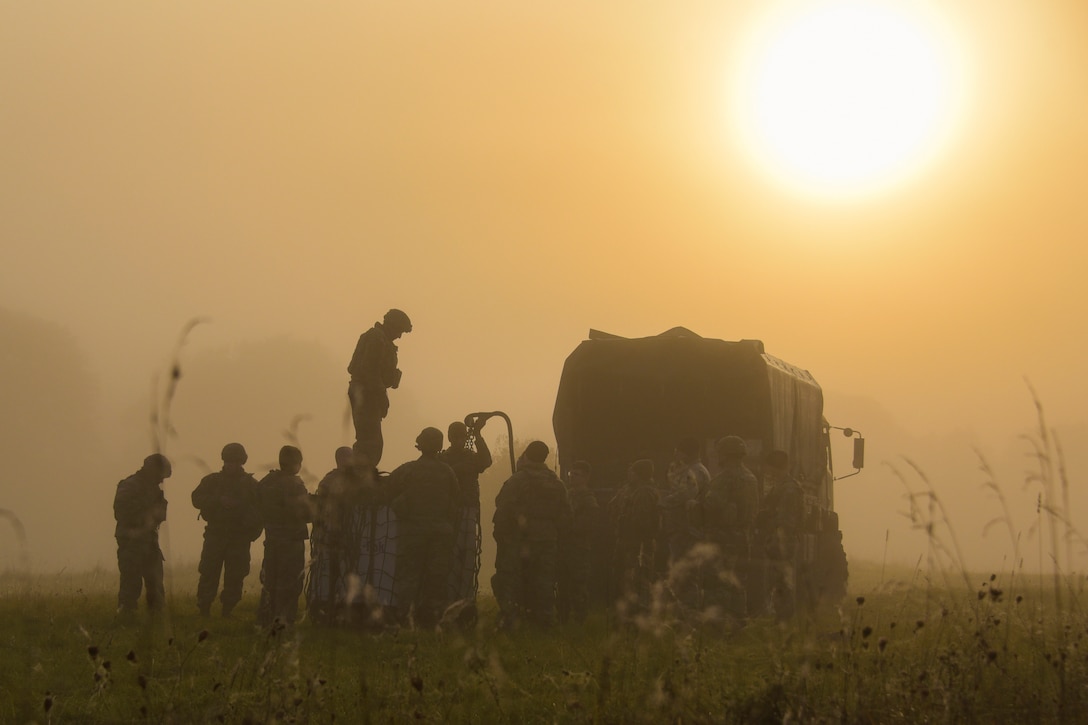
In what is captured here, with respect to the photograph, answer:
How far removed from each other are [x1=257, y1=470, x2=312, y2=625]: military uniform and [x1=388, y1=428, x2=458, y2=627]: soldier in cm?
111

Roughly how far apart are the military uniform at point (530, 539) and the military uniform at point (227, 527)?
2.94m

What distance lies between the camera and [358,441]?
490 inches

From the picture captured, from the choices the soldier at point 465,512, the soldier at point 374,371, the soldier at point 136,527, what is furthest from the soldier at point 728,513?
the soldier at point 136,527

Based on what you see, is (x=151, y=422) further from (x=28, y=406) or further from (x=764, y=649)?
(x=28, y=406)

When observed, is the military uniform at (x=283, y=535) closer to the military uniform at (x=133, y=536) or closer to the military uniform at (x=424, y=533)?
the military uniform at (x=424, y=533)

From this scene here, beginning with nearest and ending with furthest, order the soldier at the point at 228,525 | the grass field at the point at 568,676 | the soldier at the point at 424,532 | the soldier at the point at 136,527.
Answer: the grass field at the point at 568,676
the soldier at the point at 424,532
the soldier at the point at 136,527
the soldier at the point at 228,525

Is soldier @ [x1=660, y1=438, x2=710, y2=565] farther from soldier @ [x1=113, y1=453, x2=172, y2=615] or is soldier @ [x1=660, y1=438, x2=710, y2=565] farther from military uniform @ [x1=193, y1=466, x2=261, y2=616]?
soldier @ [x1=113, y1=453, x2=172, y2=615]

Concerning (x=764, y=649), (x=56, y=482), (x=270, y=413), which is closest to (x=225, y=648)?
(x=764, y=649)

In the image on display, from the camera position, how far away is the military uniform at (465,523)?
11.6 metres

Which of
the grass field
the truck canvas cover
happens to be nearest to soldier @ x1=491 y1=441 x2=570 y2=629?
the grass field

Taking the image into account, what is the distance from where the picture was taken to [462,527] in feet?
39.0

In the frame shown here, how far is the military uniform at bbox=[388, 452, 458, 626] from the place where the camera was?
11047 millimetres

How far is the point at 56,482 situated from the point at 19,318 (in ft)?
44.6

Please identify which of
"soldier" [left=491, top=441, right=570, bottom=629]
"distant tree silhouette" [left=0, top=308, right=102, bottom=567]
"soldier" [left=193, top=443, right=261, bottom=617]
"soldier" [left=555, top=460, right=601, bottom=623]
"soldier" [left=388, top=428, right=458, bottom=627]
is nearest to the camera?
"soldier" [left=388, top=428, right=458, bottom=627]
